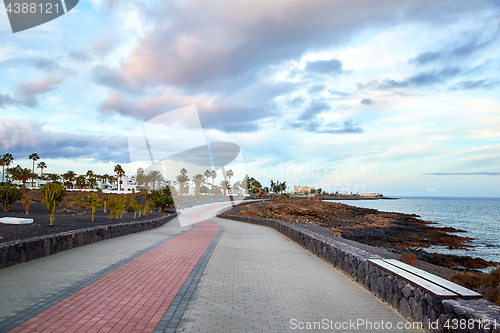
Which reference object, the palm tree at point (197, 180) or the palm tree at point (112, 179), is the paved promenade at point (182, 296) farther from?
the palm tree at point (112, 179)

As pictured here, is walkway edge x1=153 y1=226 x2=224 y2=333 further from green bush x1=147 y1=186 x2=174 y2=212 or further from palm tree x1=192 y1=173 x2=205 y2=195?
palm tree x1=192 y1=173 x2=205 y2=195

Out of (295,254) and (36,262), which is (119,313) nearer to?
(36,262)

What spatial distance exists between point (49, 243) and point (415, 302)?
30.2 ft

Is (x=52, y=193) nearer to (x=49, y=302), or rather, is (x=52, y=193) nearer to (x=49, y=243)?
(x=49, y=243)

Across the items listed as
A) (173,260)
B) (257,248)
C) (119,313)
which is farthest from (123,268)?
(257,248)

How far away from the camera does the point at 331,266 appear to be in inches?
332

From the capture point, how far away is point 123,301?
5.14m

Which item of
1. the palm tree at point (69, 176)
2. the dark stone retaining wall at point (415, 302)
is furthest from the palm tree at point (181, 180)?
the dark stone retaining wall at point (415, 302)

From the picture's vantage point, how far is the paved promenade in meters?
4.31

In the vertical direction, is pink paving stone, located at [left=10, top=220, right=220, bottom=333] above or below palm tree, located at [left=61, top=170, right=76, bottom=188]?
below

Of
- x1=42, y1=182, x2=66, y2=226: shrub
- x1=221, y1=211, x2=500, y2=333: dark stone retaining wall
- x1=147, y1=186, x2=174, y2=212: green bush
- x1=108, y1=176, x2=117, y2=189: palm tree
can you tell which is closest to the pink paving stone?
x1=221, y1=211, x2=500, y2=333: dark stone retaining wall

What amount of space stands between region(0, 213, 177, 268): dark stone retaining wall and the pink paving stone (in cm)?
252

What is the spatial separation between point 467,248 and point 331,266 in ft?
76.6

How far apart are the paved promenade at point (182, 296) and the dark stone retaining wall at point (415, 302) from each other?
198 mm
